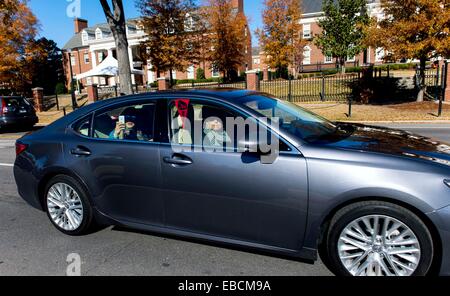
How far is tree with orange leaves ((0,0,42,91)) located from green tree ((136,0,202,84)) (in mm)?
9392

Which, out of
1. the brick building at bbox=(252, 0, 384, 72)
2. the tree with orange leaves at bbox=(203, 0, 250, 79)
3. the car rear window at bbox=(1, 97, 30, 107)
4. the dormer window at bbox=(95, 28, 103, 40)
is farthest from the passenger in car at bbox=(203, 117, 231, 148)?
the dormer window at bbox=(95, 28, 103, 40)

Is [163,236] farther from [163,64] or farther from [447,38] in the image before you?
[163,64]

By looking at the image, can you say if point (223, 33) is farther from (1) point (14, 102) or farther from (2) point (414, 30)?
(1) point (14, 102)

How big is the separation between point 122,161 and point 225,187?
3.74 ft

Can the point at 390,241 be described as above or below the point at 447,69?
below

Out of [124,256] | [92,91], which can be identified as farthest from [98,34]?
[124,256]

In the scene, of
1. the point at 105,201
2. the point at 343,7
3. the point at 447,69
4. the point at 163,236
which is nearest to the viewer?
the point at 105,201

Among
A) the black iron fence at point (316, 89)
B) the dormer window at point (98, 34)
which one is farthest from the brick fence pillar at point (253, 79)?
the dormer window at point (98, 34)

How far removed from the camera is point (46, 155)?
4.02 metres

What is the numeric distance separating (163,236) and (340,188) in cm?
214

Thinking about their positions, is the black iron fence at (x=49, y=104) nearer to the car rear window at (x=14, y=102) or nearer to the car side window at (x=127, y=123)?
the car rear window at (x=14, y=102)

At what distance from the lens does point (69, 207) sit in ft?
13.0

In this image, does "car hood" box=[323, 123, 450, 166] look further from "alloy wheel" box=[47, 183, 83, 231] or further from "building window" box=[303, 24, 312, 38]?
"building window" box=[303, 24, 312, 38]

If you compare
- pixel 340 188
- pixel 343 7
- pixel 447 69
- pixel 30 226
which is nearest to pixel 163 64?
pixel 343 7
